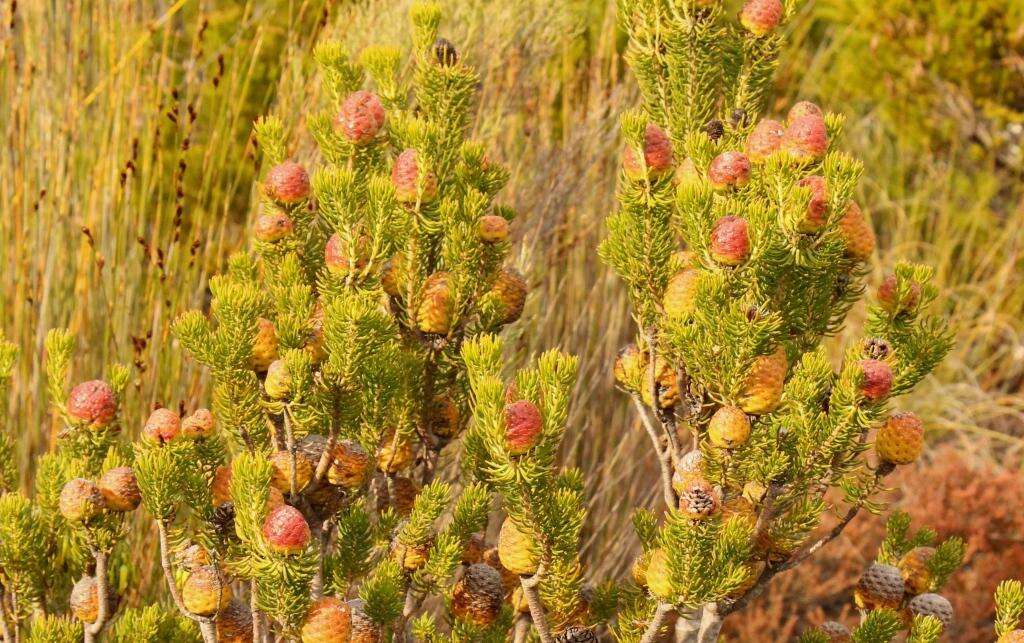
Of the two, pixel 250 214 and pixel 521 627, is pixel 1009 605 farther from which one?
pixel 250 214

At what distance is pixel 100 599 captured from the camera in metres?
1.49

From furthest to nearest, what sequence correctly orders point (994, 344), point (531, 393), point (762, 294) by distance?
point (994, 344)
point (762, 294)
point (531, 393)

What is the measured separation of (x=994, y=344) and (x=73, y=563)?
4.94m

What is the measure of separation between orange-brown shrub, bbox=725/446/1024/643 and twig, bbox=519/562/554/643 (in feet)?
5.44

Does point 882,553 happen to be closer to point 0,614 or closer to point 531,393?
point 531,393

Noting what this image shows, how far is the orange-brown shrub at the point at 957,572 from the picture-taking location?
3166 mm

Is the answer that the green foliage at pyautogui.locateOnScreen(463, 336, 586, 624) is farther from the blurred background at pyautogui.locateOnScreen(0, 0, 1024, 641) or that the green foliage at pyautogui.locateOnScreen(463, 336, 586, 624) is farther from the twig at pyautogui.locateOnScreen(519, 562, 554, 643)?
the blurred background at pyautogui.locateOnScreen(0, 0, 1024, 641)

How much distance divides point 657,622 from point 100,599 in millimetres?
727

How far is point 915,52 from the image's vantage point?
5.21 meters

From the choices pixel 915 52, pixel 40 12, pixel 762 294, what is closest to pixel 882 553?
pixel 762 294

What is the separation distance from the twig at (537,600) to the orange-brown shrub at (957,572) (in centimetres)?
166

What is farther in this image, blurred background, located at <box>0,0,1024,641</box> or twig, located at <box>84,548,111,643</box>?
blurred background, located at <box>0,0,1024,641</box>

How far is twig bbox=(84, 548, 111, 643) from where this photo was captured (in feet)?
4.88

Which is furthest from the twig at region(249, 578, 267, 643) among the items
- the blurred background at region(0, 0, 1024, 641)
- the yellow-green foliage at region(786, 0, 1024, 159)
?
the yellow-green foliage at region(786, 0, 1024, 159)
